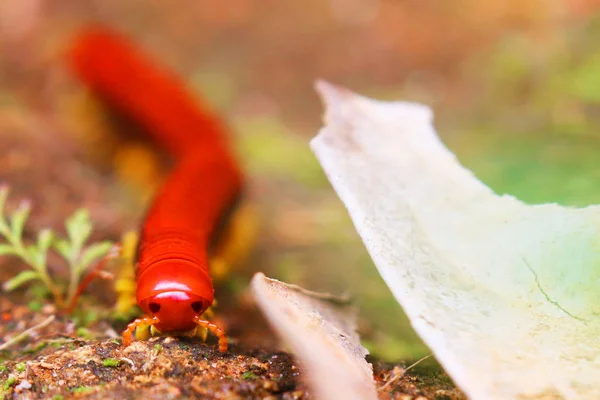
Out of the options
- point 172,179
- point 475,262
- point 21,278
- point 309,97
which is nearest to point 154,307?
point 21,278

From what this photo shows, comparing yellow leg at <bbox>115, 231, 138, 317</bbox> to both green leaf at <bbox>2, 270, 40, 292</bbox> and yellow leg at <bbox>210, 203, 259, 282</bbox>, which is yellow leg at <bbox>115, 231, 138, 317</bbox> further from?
yellow leg at <bbox>210, 203, 259, 282</bbox>

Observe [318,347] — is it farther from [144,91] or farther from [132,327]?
[144,91]

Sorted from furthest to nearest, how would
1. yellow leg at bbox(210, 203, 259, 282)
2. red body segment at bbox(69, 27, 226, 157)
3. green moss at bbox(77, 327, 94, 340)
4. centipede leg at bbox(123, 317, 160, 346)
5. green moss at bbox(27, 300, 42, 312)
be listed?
red body segment at bbox(69, 27, 226, 157)
yellow leg at bbox(210, 203, 259, 282)
green moss at bbox(27, 300, 42, 312)
green moss at bbox(77, 327, 94, 340)
centipede leg at bbox(123, 317, 160, 346)

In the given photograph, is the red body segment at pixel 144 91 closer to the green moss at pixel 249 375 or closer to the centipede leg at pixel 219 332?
the centipede leg at pixel 219 332

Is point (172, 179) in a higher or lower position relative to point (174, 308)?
higher

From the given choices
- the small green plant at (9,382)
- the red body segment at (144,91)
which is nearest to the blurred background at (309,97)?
the red body segment at (144,91)

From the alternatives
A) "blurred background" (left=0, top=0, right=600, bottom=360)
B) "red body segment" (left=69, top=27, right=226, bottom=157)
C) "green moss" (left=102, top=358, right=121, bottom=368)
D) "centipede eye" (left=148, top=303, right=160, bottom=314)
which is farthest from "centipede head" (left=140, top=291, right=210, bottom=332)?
"red body segment" (left=69, top=27, right=226, bottom=157)

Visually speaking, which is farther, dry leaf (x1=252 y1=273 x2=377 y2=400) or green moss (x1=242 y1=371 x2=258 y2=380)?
green moss (x1=242 y1=371 x2=258 y2=380)

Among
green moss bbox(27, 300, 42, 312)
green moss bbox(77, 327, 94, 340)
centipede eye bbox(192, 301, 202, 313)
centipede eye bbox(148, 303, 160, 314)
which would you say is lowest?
green moss bbox(77, 327, 94, 340)
